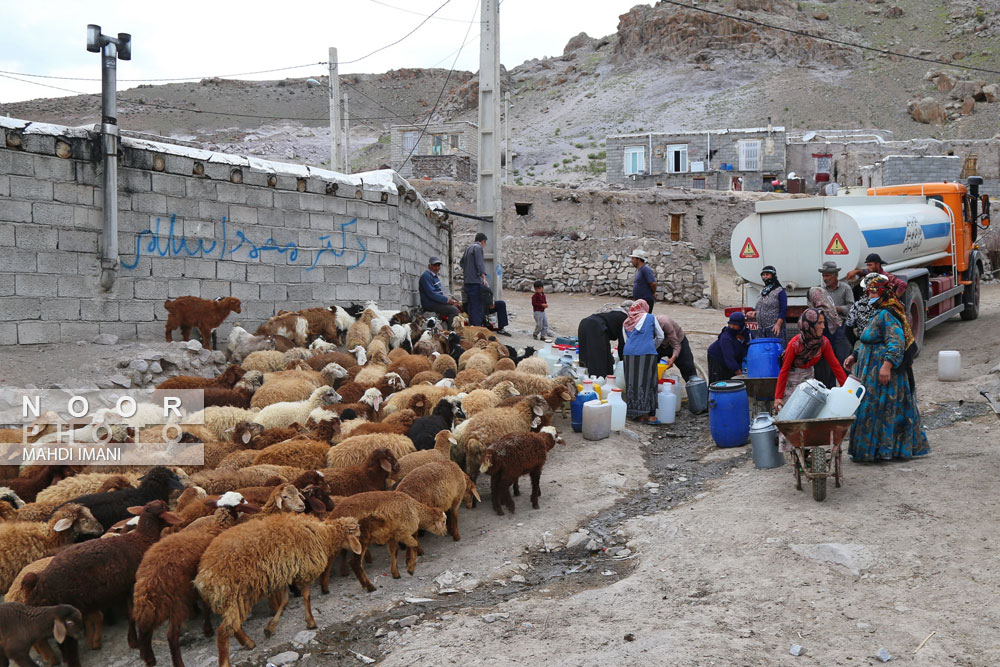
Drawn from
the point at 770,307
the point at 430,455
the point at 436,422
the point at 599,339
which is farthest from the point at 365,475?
the point at 770,307

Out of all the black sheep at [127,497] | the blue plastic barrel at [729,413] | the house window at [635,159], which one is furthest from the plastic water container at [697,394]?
the house window at [635,159]

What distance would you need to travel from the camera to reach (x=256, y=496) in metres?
4.93

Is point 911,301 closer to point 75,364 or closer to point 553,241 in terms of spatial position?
point 75,364

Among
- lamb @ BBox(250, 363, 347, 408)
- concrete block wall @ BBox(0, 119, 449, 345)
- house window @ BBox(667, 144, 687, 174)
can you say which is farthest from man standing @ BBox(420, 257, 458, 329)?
house window @ BBox(667, 144, 687, 174)

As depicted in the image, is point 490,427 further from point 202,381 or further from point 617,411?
point 202,381

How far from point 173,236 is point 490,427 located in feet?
18.2

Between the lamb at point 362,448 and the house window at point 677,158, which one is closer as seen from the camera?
the lamb at point 362,448

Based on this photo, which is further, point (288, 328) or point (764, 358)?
point (288, 328)

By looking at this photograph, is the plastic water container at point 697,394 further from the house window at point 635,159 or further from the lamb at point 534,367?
the house window at point 635,159

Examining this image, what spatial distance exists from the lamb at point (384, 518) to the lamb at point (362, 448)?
2.65 feet

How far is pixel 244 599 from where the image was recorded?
4062 millimetres

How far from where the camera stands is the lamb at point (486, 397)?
24.4 ft

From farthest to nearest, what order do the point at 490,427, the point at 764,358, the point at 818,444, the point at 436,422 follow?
the point at 764,358, the point at 436,422, the point at 490,427, the point at 818,444

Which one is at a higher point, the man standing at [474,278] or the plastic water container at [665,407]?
the man standing at [474,278]
